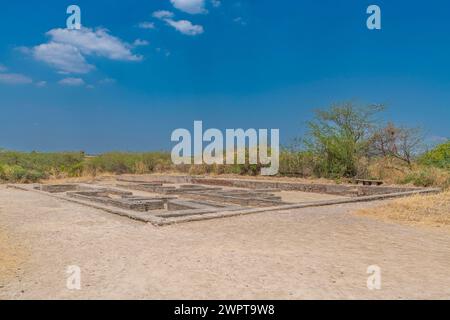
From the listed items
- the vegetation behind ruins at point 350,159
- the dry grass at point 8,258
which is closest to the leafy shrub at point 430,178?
the vegetation behind ruins at point 350,159

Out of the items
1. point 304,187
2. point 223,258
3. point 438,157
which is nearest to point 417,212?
point 223,258

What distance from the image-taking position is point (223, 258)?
502cm

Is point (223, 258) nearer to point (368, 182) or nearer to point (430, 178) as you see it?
point (430, 178)

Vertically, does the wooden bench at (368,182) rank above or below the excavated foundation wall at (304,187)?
above

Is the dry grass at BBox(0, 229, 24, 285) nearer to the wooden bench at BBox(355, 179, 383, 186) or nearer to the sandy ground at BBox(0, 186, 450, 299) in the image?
the sandy ground at BBox(0, 186, 450, 299)

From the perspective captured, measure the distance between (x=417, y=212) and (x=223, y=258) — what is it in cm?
550

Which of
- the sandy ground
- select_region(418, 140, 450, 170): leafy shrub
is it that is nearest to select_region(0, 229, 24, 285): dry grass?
the sandy ground

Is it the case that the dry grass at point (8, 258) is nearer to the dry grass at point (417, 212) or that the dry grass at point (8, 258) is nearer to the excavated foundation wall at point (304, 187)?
the dry grass at point (417, 212)

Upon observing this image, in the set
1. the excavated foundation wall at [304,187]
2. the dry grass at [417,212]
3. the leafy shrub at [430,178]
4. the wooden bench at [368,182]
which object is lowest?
the dry grass at [417,212]

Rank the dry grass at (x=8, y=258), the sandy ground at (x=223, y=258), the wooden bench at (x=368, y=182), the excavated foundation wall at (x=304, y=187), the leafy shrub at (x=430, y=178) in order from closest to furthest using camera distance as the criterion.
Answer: the sandy ground at (x=223, y=258), the dry grass at (x=8, y=258), the leafy shrub at (x=430, y=178), the excavated foundation wall at (x=304, y=187), the wooden bench at (x=368, y=182)

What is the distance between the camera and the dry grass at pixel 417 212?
25.8ft

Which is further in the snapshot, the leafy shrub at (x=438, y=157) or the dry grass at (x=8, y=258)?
the leafy shrub at (x=438, y=157)

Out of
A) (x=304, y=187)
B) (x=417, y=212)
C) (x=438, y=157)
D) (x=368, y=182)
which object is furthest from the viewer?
(x=438, y=157)

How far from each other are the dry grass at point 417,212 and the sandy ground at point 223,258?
66 centimetres
